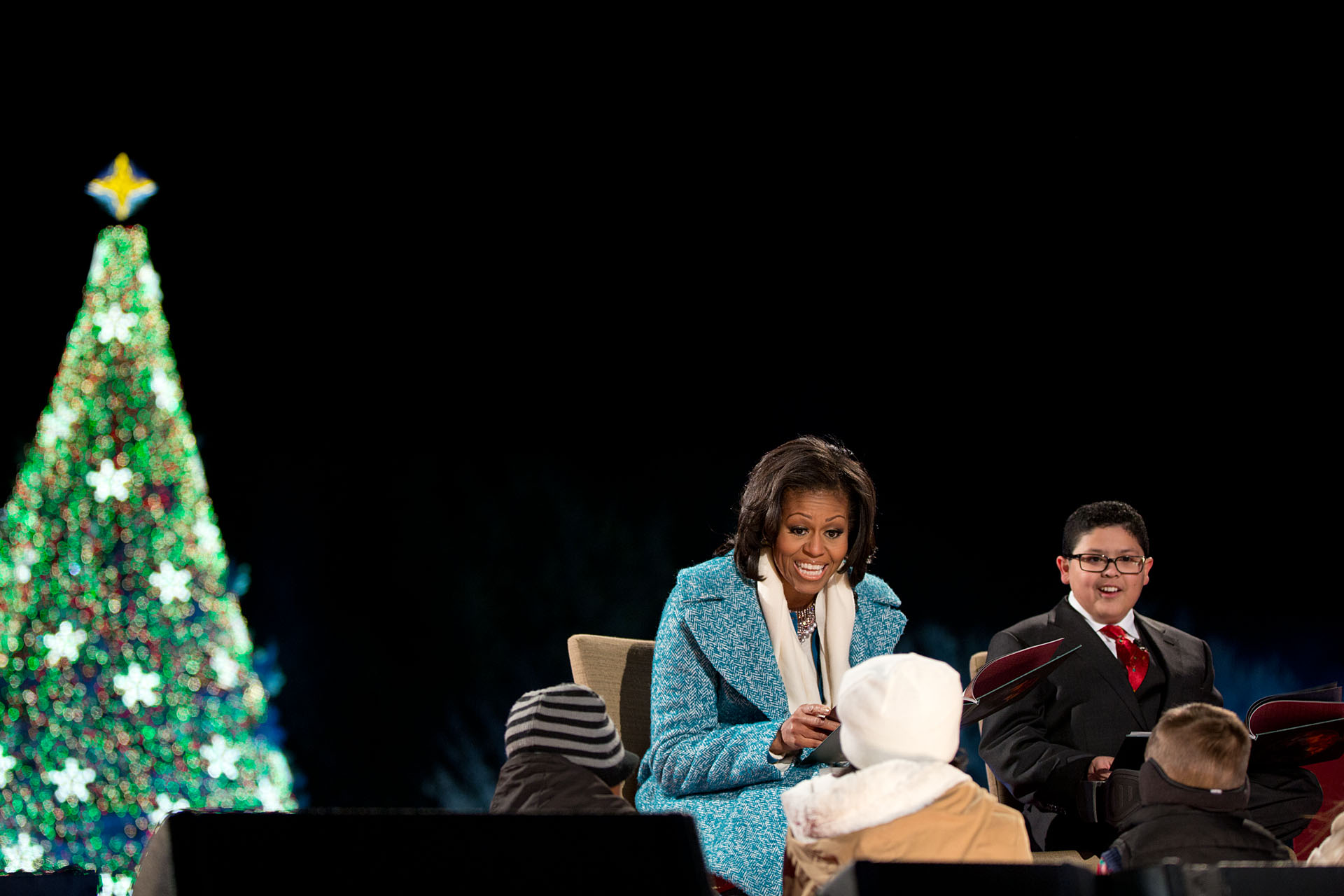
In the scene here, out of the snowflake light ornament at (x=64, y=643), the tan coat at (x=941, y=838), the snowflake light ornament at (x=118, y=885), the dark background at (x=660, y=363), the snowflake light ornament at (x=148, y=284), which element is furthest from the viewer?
the snowflake light ornament at (x=148, y=284)

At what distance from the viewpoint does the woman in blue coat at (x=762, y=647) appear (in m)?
2.08

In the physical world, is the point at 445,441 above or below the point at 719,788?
above

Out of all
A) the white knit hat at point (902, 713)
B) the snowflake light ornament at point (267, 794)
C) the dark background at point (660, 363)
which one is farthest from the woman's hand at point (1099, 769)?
the snowflake light ornament at point (267, 794)

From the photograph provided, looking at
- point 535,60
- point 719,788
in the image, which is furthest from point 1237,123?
point 719,788

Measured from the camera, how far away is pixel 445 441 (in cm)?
523

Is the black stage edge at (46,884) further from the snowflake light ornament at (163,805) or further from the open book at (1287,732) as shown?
the snowflake light ornament at (163,805)

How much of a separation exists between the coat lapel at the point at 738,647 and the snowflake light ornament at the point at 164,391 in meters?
2.91

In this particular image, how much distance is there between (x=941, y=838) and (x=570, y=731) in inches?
22.9

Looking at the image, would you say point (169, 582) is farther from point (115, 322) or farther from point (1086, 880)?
point (1086, 880)

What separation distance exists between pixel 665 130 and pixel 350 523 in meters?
2.14

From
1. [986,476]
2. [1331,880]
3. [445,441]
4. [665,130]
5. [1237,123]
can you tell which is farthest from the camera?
[445,441]

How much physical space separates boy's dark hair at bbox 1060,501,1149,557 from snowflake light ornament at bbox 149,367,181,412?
10.9 ft

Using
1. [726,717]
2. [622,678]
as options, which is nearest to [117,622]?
[622,678]

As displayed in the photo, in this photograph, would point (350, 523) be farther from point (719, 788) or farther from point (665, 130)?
point (719, 788)
